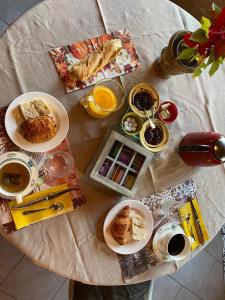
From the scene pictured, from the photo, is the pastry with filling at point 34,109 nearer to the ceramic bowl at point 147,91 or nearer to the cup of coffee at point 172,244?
the ceramic bowl at point 147,91

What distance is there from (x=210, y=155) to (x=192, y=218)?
0.77 ft

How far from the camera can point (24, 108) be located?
1049 mm

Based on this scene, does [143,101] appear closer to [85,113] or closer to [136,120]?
[136,120]

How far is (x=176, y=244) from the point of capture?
1.17m

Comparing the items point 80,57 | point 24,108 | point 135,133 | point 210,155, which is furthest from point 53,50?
point 210,155

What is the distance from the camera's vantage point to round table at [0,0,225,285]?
1.08 m

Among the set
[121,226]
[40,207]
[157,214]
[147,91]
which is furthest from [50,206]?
[147,91]

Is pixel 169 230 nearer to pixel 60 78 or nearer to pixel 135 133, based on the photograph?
pixel 135 133

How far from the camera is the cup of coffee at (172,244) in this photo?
1.15 metres

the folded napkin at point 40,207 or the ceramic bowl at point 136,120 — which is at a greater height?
the ceramic bowl at point 136,120

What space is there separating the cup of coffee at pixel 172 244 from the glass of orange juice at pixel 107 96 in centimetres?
40

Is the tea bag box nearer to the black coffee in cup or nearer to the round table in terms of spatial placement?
the round table

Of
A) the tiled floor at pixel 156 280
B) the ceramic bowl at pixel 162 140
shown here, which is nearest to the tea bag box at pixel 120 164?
the ceramic bowl at pixel 162 140

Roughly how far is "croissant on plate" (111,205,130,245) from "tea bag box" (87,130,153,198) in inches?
2.3
